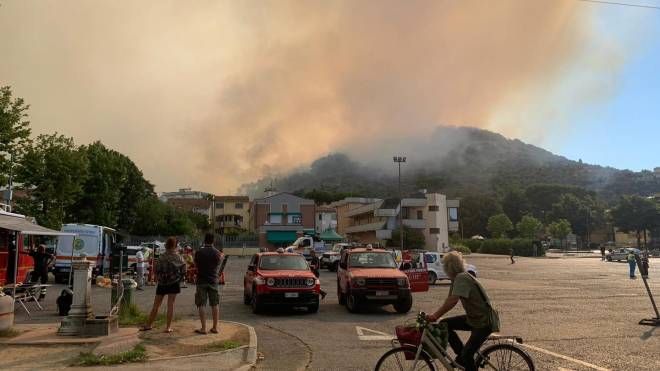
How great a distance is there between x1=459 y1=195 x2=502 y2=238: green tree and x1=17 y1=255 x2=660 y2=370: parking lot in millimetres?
102530

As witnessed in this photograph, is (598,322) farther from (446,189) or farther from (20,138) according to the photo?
(446,189)

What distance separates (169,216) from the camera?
263 ft

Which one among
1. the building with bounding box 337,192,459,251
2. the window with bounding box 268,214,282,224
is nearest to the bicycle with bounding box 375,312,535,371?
the building with bounding box 337,192,459,251

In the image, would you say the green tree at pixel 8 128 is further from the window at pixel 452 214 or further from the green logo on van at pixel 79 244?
the window at pixel 452 214

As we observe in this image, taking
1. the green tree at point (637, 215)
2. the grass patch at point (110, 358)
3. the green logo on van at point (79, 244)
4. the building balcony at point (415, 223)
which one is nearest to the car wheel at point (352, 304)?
the grass patch at point (110, 358)

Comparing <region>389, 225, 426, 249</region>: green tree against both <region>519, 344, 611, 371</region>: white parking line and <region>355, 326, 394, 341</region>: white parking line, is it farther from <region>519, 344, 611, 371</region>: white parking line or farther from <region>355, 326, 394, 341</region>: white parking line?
<region>519, 344, 611, 371</region>: white parking line

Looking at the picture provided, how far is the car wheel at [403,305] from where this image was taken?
14578 mm

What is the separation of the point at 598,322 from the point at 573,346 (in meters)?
3.70

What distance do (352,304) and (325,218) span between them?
79155mm

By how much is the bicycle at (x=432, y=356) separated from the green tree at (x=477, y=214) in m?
116

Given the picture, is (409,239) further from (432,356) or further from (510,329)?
(432,356)

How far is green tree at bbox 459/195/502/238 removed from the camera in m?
120

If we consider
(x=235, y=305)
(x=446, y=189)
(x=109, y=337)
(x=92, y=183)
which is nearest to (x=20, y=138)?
(x=235, y=305)

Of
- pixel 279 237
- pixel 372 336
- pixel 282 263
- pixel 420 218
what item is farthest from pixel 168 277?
pixel 420 218
